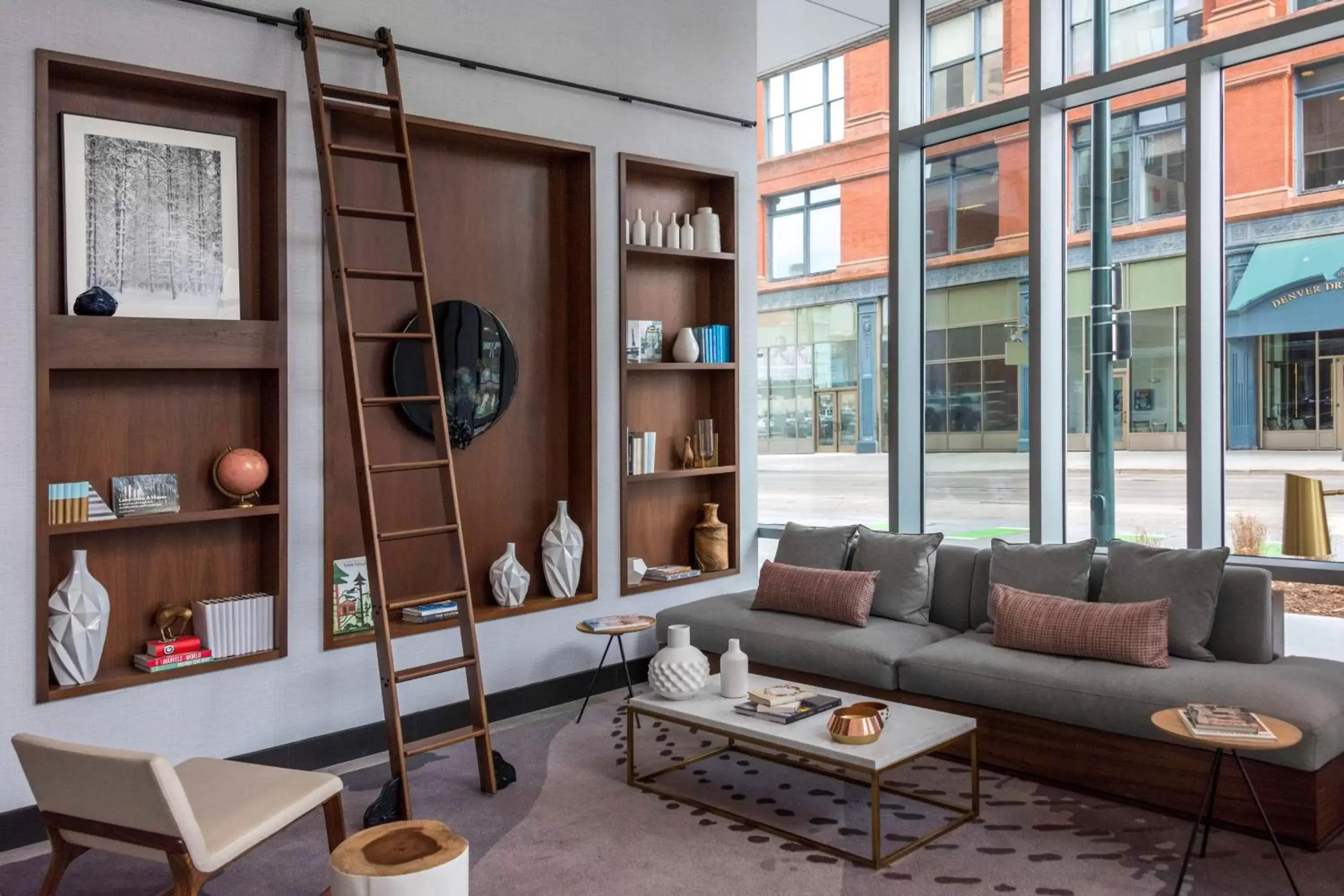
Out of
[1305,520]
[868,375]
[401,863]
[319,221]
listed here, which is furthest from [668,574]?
[401,863]

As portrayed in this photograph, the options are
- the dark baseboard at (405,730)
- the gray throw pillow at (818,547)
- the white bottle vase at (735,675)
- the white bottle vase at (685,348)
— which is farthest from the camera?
the white bottle vase at (685,348)

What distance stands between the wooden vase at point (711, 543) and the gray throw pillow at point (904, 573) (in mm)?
1094

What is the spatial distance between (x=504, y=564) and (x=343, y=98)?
7.26 ft

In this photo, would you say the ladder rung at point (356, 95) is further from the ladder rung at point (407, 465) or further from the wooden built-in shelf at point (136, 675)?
the wooden built-in shelf at point (136, 675)

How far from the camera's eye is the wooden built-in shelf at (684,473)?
→ 18.6 ft

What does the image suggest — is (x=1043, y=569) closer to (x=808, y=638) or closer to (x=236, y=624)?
(x=808, y=638)

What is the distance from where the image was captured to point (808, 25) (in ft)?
20.3

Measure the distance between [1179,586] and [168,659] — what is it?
12.7ft

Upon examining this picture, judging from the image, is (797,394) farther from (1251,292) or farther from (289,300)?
(289,300)

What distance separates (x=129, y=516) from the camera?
13.0ft

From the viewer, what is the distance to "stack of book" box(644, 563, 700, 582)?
5805 millimetres

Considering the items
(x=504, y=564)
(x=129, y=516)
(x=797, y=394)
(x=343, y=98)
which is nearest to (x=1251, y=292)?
(x=797, y=394)

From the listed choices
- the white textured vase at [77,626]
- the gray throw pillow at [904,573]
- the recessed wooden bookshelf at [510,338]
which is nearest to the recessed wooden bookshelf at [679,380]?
the recessed wooden bookshelf at [510,338]

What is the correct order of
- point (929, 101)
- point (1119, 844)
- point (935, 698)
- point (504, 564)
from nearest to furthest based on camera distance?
1. point (1119, 844)
2. point (935, 698)
3. point (504, 564)
4. point (929, 101)
